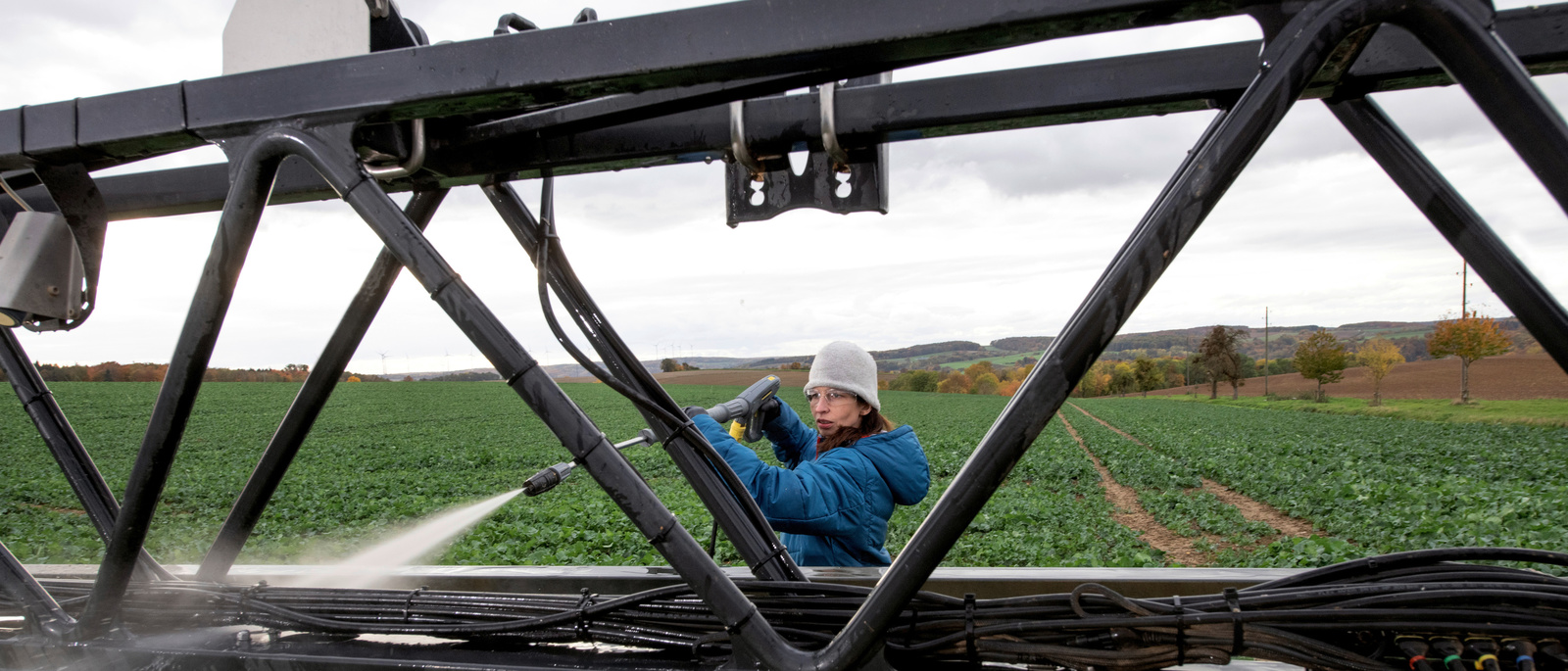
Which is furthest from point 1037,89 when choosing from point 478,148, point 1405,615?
point 478,148

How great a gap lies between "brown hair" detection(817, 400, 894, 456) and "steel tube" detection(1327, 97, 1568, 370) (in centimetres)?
188

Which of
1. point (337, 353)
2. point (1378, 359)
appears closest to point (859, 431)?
point (337, 353)

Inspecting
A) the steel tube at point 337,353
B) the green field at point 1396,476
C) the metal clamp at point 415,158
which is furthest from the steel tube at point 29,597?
the green field at point 1396,476

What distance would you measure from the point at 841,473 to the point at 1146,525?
11850mm

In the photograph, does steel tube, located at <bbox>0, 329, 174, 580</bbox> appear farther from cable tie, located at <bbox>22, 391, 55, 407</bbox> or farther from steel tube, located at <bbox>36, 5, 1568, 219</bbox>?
steel tube, located at <bbox>36, 5, 1568, 219</bbox>

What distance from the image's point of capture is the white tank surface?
1.54m

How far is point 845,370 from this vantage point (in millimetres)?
2930

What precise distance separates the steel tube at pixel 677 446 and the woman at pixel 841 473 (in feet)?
1.55

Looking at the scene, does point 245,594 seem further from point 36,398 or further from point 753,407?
point 753,407

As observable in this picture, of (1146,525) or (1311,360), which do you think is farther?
(1311,360)

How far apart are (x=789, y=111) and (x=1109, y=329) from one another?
2.40 feet

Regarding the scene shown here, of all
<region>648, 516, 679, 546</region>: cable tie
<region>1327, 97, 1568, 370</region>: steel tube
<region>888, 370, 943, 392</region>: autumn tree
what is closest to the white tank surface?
<region>648, 516, 679, 546</region>: cable tie

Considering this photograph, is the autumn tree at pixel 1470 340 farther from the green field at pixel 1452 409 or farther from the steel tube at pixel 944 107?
the steel tube at pixel 944 107

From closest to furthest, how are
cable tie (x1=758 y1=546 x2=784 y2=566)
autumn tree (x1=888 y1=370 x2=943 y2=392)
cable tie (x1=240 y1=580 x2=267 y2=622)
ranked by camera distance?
cable tie (x1=758 y1=546 x2=784 y2=566)
cable tie (x1=240 y1=580 x2=267 y2=622)
autumn tree (x1=888 y1=370 x2=943 y2=392)
